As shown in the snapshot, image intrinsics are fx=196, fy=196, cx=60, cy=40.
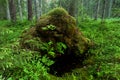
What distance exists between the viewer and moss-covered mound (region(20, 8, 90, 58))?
5.80 metres

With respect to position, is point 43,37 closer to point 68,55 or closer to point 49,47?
point 49,47

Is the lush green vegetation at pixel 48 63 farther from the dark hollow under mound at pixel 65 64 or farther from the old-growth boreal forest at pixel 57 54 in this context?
the dark hollow under mound at pixel 65 64

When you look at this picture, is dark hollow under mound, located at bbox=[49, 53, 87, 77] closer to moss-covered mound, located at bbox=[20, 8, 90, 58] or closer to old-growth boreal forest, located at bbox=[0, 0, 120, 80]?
old-growth boreal forest, located at bbox=[0, 0, 120, 80]

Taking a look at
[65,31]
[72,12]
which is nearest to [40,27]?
[65,31]

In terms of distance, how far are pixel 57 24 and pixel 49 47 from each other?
1.05 m

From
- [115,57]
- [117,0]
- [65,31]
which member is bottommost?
[115,57]

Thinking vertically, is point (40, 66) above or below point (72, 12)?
below

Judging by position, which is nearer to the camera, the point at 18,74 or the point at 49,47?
the point at 18,74

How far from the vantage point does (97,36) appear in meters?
9.26

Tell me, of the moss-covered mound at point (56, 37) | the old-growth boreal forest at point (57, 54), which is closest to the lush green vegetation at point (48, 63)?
the old-growth boreal forest at point (57, 54)

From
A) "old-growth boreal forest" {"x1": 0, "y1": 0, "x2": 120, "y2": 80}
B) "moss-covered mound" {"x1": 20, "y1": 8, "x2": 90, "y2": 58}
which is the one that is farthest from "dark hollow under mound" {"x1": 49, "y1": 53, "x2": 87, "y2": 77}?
"moss-covered mound" {"x1": 20, "y1": 8, "x2": 90, "y2": 58}

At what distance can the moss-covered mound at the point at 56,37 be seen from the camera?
5.80 meters

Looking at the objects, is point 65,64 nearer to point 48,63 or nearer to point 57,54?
point 57,54

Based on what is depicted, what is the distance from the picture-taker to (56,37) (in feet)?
20.7
